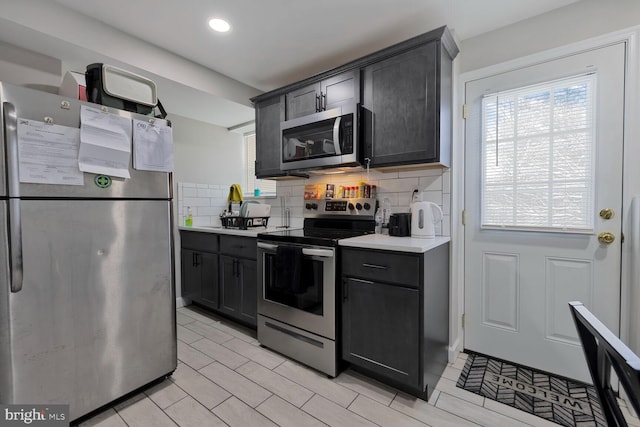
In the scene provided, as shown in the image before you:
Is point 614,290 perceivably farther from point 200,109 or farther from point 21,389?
point 200,109

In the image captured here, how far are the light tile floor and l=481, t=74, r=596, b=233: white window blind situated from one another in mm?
1152

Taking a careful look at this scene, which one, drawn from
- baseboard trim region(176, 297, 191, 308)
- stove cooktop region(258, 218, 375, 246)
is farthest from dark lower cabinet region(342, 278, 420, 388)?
baseboard trim region(176, 297, 191, 308)

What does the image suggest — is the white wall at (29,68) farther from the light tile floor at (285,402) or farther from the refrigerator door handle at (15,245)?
the light tile floor at (285,402)

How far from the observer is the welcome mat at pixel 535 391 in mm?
1585

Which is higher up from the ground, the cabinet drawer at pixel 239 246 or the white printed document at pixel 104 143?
the white printed document at pixel 104 143

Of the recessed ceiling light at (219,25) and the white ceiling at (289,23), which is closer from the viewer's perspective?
the white ceiling at (289,23)

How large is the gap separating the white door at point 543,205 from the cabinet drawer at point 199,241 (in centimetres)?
232

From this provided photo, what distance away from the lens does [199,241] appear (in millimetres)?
3061

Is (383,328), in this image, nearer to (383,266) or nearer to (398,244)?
(383,266)

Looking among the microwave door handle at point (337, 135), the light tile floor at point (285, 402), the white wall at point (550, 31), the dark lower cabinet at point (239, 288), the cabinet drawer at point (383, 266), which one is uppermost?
the white wall at point (550, 31)

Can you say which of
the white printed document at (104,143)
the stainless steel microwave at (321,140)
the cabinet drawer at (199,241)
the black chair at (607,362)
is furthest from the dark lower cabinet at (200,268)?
the black chair at (607,362)

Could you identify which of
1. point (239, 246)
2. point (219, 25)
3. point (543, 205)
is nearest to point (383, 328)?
point (543, 205)

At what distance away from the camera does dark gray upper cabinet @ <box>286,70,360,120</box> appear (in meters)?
2.28

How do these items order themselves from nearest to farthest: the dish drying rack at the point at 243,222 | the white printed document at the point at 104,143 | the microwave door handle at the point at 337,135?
the white printed document at the point at 104,143 < the microwave door handle at the point at 337,135 < the dish drying rack at the point at 243,222
